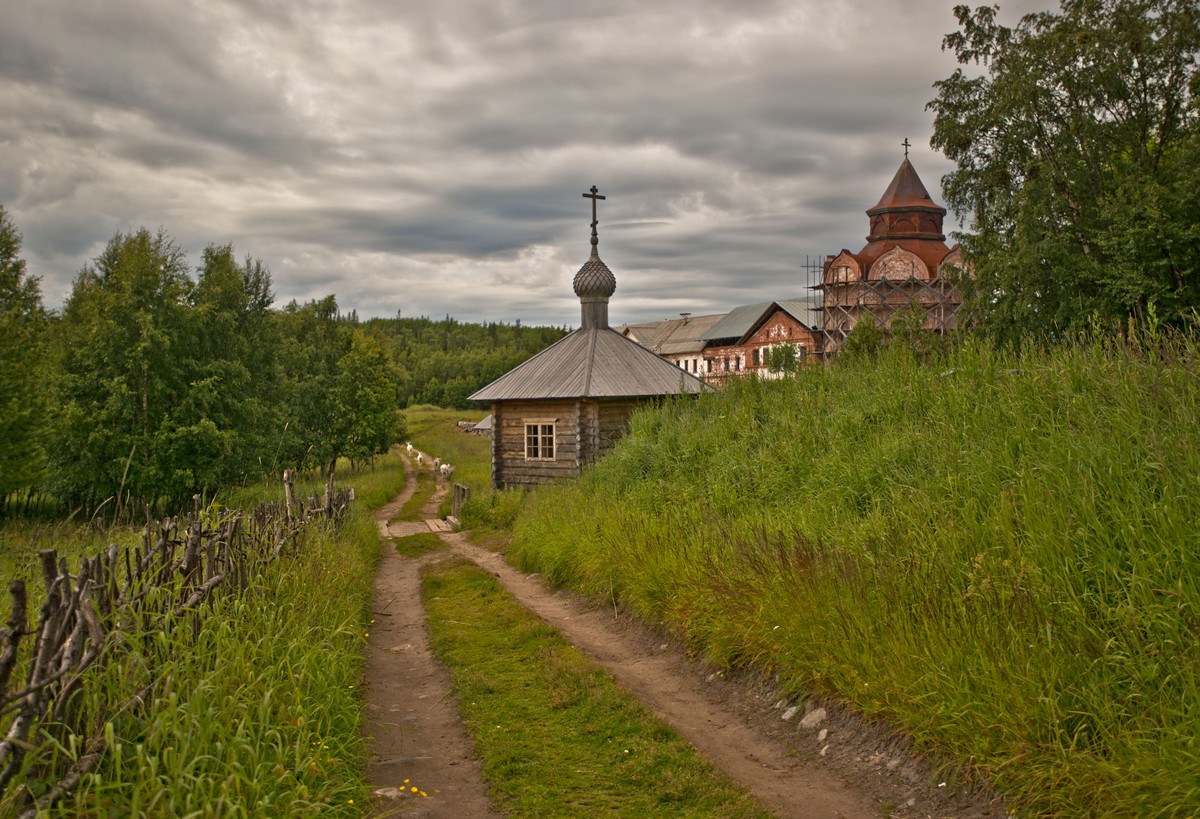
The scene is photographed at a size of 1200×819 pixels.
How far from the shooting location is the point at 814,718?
5594 millimetres

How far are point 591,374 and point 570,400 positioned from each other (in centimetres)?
91

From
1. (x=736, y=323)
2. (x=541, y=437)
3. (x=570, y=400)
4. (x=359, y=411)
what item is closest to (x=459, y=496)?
(x=541, y=437)

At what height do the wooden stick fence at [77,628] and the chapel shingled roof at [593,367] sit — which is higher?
the chapel shingled roof at [593,367]

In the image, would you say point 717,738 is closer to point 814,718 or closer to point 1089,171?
point 814,718

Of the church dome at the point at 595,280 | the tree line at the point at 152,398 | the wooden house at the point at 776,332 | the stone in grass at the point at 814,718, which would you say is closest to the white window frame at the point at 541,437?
the church dome at the point at 595,280

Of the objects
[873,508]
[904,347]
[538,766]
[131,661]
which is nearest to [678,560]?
[873,508]

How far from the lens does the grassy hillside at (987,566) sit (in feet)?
12.9

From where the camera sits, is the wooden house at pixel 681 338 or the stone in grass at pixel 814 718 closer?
the stone in grass at pixel 814 718

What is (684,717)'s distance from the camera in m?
6.20

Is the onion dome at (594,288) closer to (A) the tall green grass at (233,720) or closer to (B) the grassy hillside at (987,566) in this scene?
(B) the grassy hillside at (987,566)

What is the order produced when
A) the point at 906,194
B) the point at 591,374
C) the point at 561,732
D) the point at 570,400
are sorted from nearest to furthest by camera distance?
the point at 561,732
the point at 570,400
the point at 591,374
the point at 906,194

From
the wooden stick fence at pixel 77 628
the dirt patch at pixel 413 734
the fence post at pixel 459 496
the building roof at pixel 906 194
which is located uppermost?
the building roof at pixel 906 194

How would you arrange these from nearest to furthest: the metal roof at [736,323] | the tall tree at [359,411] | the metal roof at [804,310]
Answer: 1. the tall tree at [359,411]
2. the metal roof at [804,310]
3. the metal roof at [736,323]

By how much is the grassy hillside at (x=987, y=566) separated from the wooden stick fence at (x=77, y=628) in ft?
13.9
